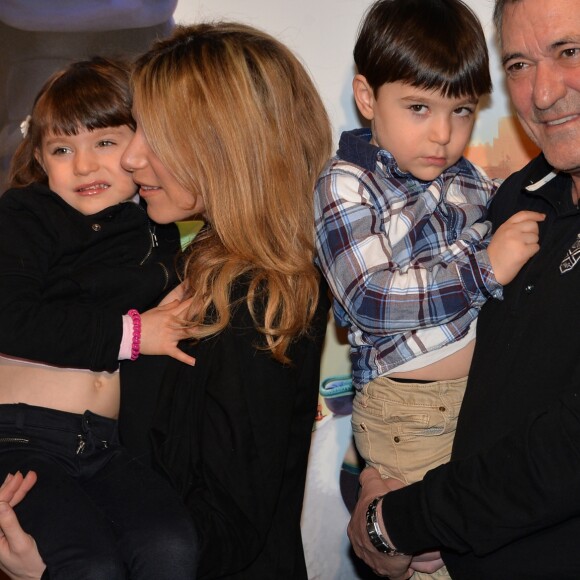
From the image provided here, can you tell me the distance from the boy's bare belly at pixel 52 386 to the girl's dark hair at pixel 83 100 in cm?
75

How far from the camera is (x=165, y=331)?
93.8 inches

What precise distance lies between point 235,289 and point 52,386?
2.14 ft

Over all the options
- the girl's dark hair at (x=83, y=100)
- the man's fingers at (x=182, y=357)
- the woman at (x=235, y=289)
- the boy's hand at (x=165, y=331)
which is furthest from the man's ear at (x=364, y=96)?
the man's fingers at (x=182, y=357)

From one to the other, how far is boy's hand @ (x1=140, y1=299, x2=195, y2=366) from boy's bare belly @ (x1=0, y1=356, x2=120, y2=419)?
0.78ft

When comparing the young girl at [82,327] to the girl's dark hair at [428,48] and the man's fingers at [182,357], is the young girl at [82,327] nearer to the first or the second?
the man's fingers at [182,357]

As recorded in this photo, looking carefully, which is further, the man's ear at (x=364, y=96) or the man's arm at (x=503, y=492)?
the man's ear at (x=364, y=96)

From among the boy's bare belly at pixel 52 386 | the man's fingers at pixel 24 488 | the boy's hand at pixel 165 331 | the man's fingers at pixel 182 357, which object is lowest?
the man's fingers at pixel 24 488

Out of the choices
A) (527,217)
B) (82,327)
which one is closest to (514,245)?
(527,217)

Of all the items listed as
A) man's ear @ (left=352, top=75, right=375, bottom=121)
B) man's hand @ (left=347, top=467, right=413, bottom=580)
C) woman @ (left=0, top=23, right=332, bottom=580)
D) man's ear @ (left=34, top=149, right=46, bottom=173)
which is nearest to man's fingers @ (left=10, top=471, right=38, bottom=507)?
woman @ (left=0, top=23, right=332, bottom=580)

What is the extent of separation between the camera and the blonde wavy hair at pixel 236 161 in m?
2.32

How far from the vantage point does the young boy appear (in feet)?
7.61

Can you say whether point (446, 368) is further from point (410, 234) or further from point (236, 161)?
point (236, 161)

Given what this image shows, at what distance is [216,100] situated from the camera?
2.33 metres

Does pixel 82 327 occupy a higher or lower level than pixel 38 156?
lower
